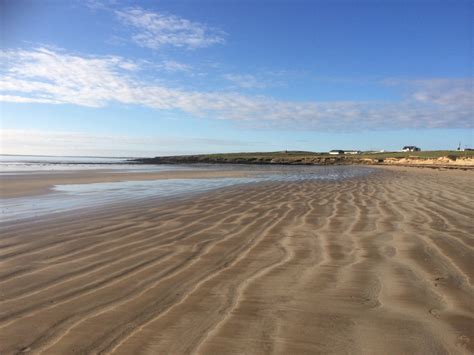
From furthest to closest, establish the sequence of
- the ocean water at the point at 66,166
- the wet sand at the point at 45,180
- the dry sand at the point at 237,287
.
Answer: the ocean water at the point at 66,166, the wet sand at the point at 45,180, the dry sand at the point at 237,287

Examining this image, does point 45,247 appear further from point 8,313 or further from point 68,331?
point 68,331

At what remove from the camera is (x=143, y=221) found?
8.04 metres

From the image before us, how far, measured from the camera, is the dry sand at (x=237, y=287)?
2826 millimetres

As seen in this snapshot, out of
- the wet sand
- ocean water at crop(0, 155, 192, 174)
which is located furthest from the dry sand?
ocean water at crop(0, 155, 192, 174)

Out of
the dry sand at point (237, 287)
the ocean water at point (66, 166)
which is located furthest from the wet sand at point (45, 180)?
the dry sand at point (237, 287)

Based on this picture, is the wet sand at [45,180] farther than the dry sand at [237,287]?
Yes

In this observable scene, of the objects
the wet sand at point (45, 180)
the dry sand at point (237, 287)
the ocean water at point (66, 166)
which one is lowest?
the ocean water at point (66, 166)

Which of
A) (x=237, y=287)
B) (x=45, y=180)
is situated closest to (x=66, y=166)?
(x=45, y=180)

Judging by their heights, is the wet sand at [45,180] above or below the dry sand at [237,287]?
below

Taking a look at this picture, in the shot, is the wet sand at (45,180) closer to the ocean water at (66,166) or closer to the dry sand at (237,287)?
the ocean water at (66,166)

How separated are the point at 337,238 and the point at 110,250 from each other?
3.27 metres

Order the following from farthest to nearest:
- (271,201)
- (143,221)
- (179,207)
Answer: (271,201) → (179,207) → (143,221)

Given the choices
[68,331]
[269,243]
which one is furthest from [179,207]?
[68,331]

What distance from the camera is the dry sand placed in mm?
2826
